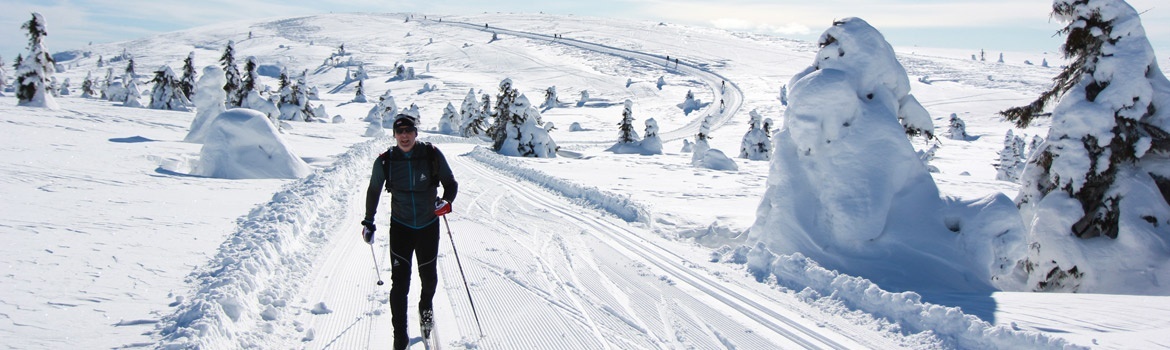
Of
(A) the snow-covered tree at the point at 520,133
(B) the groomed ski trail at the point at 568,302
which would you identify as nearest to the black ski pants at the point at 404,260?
(B) the groomed ski trail at the point at 568,302

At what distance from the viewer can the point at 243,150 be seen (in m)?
18.3

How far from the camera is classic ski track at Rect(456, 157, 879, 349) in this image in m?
6.10

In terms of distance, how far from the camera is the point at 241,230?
31.2ft

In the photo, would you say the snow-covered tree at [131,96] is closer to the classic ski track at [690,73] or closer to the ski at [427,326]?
the classic ski track at [690,73]

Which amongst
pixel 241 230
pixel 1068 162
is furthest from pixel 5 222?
pixel 1068 162

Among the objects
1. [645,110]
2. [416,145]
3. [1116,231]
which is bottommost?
[645,110]

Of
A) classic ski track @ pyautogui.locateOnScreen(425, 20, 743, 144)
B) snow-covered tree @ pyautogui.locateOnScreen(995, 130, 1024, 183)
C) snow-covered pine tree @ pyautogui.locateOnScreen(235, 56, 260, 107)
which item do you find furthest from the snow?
classic ski track @ pyautogui.locateOnScreen(425, 20, 743, 144)

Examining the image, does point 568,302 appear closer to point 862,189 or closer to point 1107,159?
point 862,189

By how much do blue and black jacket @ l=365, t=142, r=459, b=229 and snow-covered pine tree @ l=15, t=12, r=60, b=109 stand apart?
44938 millimetres

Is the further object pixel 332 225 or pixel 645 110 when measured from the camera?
pixel 645 110

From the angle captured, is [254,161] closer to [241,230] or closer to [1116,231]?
[241,230]

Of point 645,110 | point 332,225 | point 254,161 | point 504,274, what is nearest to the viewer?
point 504,274

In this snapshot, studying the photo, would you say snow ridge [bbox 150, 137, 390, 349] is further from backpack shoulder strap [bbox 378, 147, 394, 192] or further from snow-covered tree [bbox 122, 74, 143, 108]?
snow-covered tree [bbox 122, 74, 143, 108]

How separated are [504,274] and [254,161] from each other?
1338cm
